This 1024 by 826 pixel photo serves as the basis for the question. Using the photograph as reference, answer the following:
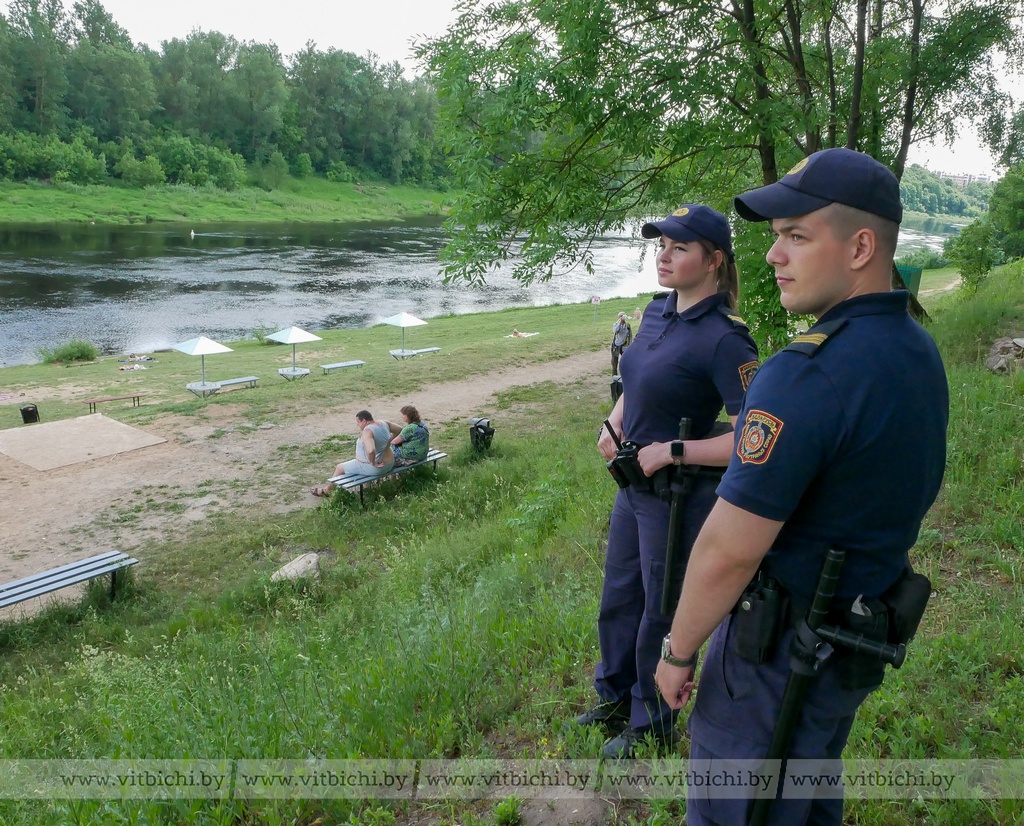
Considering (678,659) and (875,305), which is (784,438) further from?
(678,659)

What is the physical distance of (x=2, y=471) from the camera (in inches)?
430

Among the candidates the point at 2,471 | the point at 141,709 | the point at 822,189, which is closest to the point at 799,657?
the point at 822,189

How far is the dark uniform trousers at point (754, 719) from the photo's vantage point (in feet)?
6.06

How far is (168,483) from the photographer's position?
10.3 m

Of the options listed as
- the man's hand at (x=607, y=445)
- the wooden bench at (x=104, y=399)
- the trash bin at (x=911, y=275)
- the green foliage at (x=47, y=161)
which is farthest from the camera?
the green foliage at (x=47, y=161)

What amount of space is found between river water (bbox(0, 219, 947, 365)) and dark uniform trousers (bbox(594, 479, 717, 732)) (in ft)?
61.9

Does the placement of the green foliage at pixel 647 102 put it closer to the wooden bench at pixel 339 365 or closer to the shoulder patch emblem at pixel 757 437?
the shoulder patch emblem at pixel 757 437

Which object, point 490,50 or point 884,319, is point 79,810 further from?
point 490,50

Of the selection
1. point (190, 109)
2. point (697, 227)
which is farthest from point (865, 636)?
point (190, 109)

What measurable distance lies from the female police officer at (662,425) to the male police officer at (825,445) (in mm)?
792

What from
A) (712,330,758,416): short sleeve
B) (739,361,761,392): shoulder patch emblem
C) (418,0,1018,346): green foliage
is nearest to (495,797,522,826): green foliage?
(712,330,758,416): short sleeve

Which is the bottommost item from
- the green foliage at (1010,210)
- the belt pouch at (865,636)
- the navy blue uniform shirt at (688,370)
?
the belt pouch at (865,636)

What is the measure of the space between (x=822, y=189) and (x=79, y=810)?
3111 millimetres

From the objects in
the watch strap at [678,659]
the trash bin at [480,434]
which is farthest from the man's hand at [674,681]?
the trash bin at [480,434]
